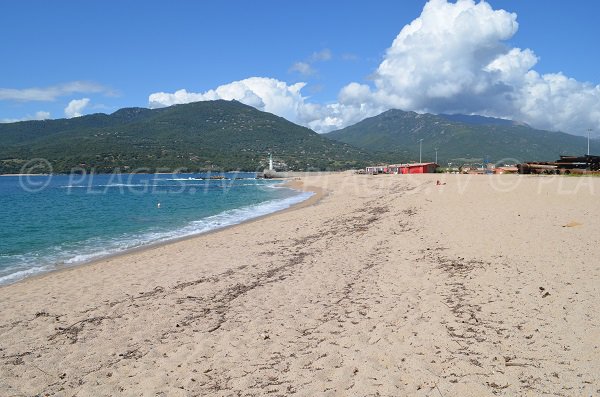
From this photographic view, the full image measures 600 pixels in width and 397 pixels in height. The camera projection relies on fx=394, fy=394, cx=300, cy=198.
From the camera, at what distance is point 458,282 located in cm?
754

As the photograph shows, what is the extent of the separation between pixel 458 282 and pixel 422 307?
150 cm

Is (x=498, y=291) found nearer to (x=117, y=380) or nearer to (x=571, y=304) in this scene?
(x=571, y=304)

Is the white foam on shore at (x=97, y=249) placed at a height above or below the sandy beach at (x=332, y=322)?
below

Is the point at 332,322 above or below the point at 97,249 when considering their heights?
above

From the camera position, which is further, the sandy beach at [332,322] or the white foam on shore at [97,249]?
the white foam on shore at [97,249]

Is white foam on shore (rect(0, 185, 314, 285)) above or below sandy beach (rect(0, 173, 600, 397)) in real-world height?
below

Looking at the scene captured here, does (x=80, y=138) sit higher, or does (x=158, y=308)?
(x=80, y=138)

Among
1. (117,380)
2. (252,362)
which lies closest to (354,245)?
(252,362)

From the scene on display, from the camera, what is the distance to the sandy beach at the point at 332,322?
452 centimetres

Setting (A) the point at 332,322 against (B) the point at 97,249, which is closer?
(A) the point at 332,322

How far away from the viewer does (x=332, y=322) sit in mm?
6246

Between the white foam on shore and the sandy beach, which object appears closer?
the sandy beach

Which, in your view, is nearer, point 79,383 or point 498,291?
point 79,383

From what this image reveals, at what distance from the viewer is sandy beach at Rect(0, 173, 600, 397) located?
4520mm
